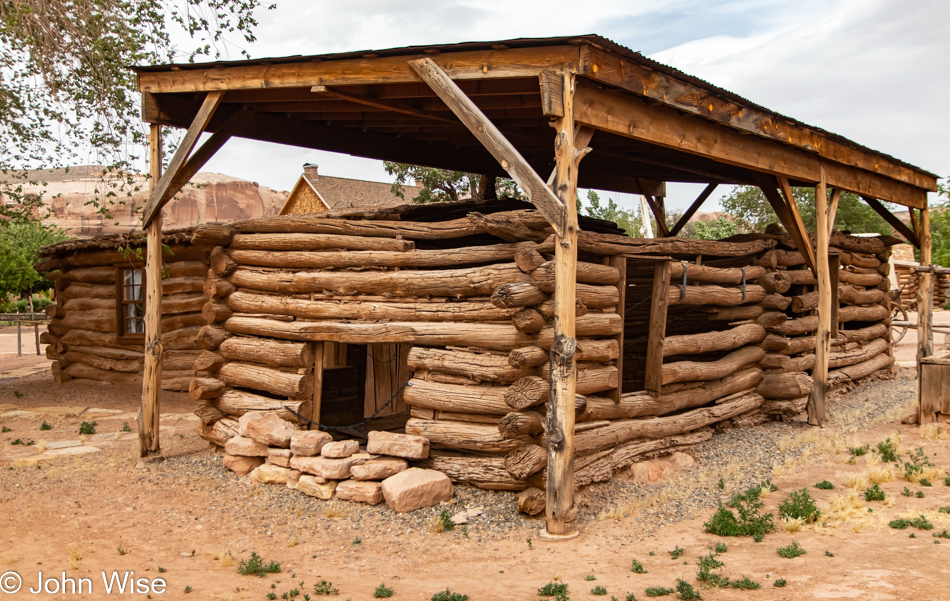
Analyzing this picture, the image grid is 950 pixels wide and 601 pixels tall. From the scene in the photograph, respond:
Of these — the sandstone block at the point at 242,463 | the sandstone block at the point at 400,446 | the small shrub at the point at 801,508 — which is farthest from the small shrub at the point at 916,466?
the sandstone block at the point at 242,463

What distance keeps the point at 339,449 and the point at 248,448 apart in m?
1.38

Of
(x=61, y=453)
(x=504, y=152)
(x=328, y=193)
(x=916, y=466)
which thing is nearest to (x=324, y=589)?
(x=504, y=152)

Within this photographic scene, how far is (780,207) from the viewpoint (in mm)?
9984

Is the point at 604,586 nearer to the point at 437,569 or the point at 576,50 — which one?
the point at 437,569

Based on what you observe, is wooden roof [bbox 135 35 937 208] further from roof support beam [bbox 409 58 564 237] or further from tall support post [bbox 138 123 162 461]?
tall support post [bbox 138 123 162 461]

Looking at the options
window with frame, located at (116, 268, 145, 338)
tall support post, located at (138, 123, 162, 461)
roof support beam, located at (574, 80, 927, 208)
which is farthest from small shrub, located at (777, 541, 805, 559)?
window with frame, located at (116, 268, 145, 338)

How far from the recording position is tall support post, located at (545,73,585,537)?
5980 mm

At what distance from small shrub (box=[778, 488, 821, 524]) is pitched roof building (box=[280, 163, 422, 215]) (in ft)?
94.6

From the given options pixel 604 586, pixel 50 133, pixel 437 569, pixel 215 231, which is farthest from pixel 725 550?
pixel 50 133

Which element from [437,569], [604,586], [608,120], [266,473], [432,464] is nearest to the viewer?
[604,586]

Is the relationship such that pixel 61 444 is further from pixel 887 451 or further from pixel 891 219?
pixel 891 219

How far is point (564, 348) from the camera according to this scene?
235 inches

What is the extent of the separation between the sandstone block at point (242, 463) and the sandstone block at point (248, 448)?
0.08m

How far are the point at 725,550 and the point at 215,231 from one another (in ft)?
22.2
